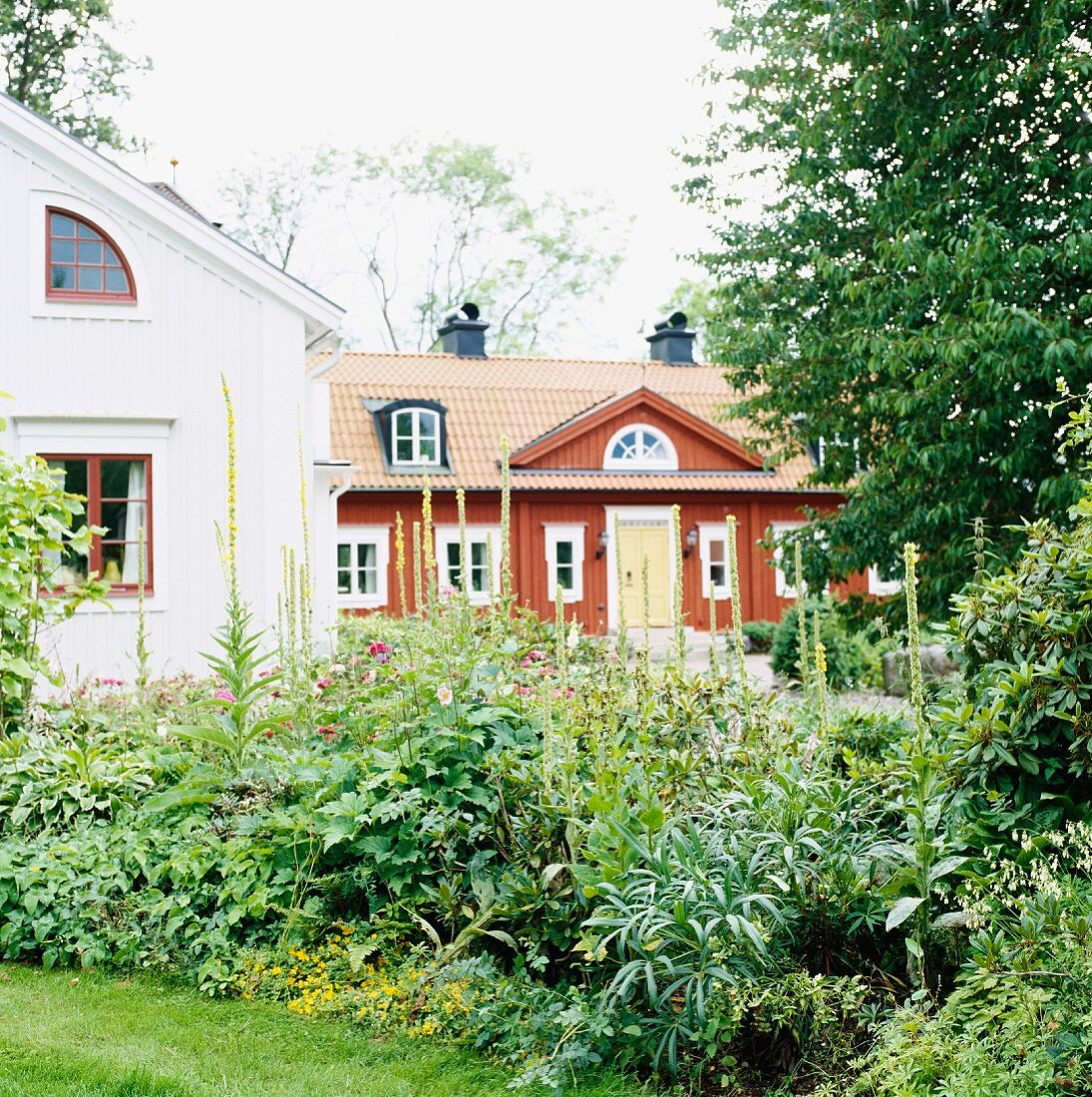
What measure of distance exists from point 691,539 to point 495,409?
4638mm

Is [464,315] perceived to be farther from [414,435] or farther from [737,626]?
[737,626]

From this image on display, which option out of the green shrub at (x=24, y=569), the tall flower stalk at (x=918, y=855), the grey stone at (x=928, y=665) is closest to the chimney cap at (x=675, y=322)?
the grey stone at (x=928, y=665)

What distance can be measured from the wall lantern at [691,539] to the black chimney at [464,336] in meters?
6.04

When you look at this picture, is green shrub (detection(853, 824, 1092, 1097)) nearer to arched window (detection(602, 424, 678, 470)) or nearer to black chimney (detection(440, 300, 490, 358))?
arched window (detection(602, 424, 678, 470))

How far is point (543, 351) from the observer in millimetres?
36812

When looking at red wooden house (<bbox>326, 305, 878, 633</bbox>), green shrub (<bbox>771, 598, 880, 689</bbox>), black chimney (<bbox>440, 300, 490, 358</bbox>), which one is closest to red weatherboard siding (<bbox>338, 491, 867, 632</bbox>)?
red wooden house (<bbox>326, 305, 878, 633</bbox>)

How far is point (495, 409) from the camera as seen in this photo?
2342 cm

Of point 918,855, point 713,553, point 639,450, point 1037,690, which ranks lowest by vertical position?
point 918,855

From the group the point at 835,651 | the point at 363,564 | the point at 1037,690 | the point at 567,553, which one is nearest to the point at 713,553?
the point at 567,553

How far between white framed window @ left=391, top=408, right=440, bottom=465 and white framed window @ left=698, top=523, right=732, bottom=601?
219 inches

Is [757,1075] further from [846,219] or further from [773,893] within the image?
[846,219]

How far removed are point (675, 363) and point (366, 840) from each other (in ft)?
78.6

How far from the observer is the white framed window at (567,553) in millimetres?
22875

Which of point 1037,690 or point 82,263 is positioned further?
point 82,263
